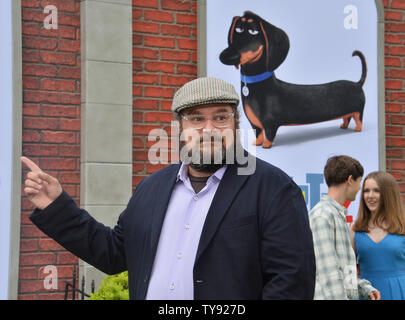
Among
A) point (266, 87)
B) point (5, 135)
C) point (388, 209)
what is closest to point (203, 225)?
point (388, 209)

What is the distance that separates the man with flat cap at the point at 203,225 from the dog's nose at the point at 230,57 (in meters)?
3.29

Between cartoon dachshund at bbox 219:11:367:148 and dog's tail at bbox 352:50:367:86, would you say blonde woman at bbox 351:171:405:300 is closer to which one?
cartoon dachshund at bbox 219:11:367:148

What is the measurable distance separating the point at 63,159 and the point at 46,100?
515 mm

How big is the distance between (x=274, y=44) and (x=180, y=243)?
3.98m

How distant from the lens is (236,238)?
2.22 meters

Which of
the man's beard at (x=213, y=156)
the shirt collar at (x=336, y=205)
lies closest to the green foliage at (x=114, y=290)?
the shirt collar at (x=336, y=205)

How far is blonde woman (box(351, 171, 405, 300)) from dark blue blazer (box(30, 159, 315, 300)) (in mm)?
2476

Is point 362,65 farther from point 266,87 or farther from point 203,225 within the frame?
point 203,225

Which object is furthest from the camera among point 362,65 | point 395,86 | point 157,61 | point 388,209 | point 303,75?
point 395,86

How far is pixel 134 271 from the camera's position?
241 cm

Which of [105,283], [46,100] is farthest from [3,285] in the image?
[46,100]

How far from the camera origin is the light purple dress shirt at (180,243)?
229 centimetres

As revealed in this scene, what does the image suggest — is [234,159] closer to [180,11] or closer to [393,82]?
[180,11]

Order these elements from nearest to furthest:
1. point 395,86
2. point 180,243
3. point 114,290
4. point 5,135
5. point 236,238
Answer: point 236,238
point 180,243
point 114,290
point 5,135
point 395,86
